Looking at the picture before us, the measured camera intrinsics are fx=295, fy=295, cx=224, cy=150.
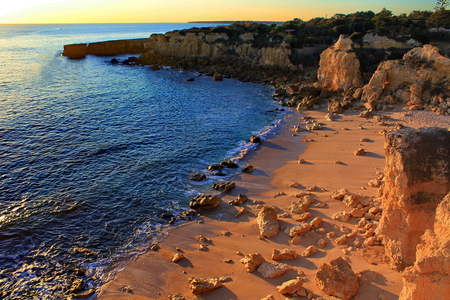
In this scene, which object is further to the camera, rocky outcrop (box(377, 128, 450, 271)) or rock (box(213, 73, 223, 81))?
rock (box(213, 73, 223, 81))

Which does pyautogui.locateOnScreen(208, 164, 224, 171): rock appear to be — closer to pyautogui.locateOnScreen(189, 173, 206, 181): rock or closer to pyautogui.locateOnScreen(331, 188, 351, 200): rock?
pyautogui.locateOnScreen(189, 173, 206, 181): rock

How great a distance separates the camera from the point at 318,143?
2670 centimetres

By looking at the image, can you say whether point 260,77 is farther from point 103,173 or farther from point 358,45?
point 103,173

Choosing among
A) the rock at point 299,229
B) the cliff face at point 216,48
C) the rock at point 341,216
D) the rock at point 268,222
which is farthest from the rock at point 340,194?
the cliff face at point 216,48

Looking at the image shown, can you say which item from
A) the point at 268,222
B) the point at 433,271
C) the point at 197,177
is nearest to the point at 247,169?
the point at 197,177

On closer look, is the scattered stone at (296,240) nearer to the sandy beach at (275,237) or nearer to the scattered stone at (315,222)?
the sandy beach at (275,237)

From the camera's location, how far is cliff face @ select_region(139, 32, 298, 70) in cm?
5811

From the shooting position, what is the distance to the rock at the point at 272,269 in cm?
1162

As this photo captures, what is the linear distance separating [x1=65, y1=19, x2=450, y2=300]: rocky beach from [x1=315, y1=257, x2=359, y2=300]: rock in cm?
3

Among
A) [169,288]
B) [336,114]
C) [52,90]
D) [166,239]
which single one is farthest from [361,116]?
[52,90]

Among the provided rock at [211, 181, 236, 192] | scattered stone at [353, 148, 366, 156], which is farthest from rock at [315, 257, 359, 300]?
scattered stone at [353, 148, 366, 156]

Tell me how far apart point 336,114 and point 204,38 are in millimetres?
47483

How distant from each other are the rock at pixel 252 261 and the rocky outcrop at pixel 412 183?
487cm

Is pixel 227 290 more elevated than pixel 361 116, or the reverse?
pixel 361 116
